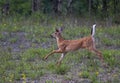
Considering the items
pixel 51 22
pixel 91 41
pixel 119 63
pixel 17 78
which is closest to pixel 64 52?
pixel 91 41

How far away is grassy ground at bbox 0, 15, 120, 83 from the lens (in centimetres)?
1080

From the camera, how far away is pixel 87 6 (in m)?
30.6

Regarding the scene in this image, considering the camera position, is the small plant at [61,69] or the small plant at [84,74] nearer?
the small plant at [84,74]

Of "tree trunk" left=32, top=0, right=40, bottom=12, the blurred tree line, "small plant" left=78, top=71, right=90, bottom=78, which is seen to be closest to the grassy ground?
"small plant" left=78, top=71, right=90, bottom=78

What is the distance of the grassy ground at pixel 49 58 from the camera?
10.8m

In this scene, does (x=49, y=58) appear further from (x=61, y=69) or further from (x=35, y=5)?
(x=35, y=5)

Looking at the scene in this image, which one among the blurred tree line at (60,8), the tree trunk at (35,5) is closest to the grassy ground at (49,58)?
the tree trunk at (35,5)

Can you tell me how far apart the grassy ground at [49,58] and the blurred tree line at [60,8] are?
262 inches

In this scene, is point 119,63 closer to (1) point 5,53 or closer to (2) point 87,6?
(1) point 5,53

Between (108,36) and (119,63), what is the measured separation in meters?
4.94

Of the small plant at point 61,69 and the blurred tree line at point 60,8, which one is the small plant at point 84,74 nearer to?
the small plant at point 61,69

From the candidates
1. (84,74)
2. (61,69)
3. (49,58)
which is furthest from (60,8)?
(84,74)

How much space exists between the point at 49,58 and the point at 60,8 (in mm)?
14973

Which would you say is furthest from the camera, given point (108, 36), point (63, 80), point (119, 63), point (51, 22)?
point (51, 22)
